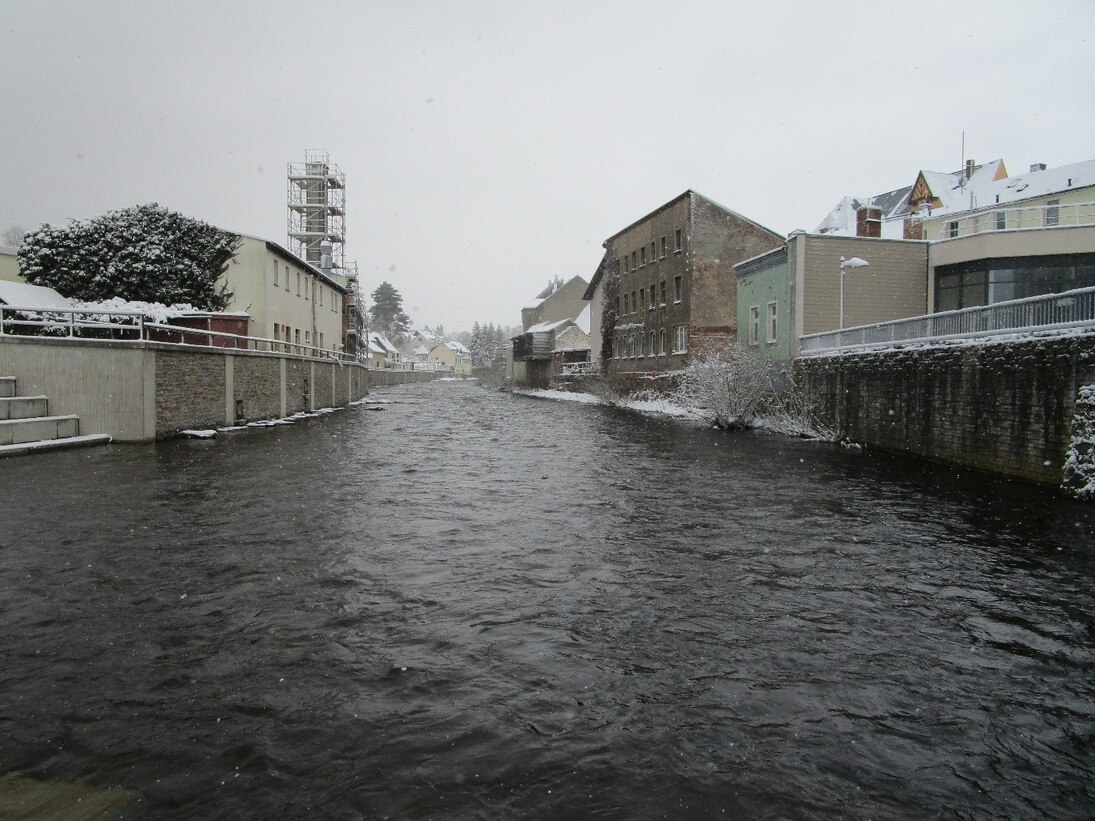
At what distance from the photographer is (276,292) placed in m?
33.3

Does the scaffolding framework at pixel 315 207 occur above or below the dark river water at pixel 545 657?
above

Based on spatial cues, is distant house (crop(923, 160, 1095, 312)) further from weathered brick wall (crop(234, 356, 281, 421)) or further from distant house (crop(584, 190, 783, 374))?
weathered brick wall (crop(234, 356, 281, 421))

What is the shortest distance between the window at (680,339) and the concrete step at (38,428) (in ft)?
98.2

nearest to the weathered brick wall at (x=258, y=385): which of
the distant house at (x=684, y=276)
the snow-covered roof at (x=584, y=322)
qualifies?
the distant house at (x=684, y=276)

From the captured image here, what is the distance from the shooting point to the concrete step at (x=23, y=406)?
14484 mm

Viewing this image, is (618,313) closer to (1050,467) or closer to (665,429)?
(665,429)

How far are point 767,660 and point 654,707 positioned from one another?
1040mm

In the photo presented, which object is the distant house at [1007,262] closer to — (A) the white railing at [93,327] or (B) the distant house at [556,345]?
(A) the white railing at [93,327]

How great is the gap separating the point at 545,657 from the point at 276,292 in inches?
1259

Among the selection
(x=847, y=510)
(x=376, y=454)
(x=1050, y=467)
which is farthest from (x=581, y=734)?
(x=376, y=454)

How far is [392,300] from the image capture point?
127 m

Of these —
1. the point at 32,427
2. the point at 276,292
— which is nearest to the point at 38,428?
the point at 32,427

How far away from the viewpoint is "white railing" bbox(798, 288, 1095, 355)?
1143 centimetres

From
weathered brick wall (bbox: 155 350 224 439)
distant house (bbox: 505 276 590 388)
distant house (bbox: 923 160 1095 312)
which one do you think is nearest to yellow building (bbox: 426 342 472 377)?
distant house (bbox: 505 276 590 388)
